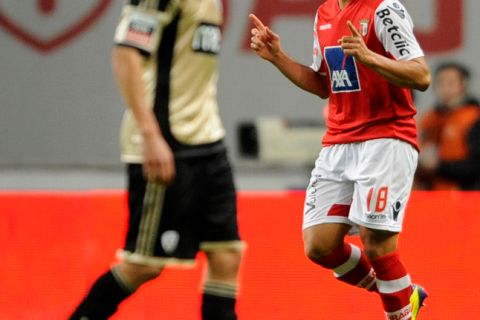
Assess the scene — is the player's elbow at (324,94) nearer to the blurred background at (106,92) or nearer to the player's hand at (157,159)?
the player's hand at (157,159)

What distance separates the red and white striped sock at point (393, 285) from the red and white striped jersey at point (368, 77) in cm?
57

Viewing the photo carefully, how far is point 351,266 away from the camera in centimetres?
729

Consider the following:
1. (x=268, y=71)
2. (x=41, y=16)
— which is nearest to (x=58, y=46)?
(x=41, y=16)

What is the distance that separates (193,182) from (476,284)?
2620 millimetres

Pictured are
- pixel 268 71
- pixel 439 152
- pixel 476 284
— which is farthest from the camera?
pixel 268 71

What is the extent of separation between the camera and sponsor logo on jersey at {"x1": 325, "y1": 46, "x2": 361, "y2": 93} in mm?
6918

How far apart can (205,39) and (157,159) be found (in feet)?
1.87

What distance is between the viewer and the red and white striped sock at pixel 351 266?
7230 millimetres

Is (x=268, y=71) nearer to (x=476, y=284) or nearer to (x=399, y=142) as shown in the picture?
(x=476, y=284)

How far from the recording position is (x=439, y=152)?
11.2 m

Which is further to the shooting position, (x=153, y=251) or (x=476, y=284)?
(x=476, y=284)

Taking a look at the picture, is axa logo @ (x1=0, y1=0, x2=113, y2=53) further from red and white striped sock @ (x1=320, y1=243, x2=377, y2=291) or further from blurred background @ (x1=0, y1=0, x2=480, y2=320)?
red and white striped sock @ (x1=320, y1=243, x2=377, y2=291)

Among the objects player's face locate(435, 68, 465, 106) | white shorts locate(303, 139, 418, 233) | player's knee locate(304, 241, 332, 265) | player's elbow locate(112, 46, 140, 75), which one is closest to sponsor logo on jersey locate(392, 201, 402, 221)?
white shorts locate(303, 139, 418, 233)

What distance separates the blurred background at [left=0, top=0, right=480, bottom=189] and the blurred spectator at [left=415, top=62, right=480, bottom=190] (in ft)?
4.86
